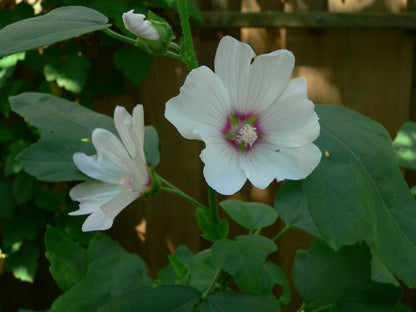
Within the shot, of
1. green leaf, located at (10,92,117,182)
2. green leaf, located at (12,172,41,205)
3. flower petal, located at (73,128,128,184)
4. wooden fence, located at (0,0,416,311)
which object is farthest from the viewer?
green leaf, located at (12,172,41,205)

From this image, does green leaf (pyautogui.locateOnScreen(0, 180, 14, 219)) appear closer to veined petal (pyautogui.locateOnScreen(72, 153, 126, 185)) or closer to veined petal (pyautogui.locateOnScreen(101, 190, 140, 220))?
veined petal (pyautogui.locateOnScreen(72, 153, 126, 185))

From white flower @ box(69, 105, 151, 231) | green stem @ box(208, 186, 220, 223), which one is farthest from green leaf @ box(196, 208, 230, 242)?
white flower @ box(69, 105, 151, 231)

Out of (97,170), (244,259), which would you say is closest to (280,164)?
(244,259)

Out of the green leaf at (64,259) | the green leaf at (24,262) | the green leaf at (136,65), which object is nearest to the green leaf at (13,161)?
the green leaf at (24,262)

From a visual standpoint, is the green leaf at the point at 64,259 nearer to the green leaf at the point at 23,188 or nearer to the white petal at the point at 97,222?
the white petal at the point at 97,222

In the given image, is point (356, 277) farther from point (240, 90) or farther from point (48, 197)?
point (48, 197)

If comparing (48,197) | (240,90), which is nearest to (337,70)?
(240,90)

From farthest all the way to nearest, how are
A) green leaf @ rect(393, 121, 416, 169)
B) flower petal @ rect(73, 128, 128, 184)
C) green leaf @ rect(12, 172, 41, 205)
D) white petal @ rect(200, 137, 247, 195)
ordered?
green leaf @ rect(12, 172, 41, 205) → green leaf @ rect(393, 121, 416, 169) → flower petal @ rect(73, 128, 128, 184) → white petal @ rect(200, 137, 247, 195)
